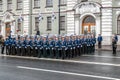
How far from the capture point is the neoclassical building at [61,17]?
36125mm

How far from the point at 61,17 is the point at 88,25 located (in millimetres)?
4431

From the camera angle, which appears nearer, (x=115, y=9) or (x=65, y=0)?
(x=115, y=9)

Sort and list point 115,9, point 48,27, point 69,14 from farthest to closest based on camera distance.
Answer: point 48,27
point 69,14
point 115,9

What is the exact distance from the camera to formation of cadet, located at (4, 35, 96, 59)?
69.8ft

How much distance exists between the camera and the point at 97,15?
36.7 metres

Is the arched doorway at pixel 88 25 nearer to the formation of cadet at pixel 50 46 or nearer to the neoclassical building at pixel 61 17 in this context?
the neoclassical building at pixel 61 17

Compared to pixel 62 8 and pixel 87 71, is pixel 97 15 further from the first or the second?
pixel 87 71

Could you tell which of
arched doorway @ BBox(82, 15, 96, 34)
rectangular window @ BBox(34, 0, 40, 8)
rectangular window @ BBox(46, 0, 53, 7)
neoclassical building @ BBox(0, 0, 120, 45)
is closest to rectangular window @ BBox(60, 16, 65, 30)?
neoclassical building @ BBox(0, 0, 120, 45)

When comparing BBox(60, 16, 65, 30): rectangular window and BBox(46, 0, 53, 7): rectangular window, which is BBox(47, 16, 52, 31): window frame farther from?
BBox(60, 16, 65, 30): rectangular window

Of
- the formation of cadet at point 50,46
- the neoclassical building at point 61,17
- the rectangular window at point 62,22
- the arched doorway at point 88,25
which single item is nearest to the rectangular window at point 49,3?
the neoclassical building at point 61,17

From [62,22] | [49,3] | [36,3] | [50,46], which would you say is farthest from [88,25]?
[50,46]

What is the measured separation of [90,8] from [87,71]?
76.7 feet

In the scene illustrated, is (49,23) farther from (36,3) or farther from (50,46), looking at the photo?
(50,46)

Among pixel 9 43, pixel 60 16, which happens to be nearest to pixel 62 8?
pixel 60 16
